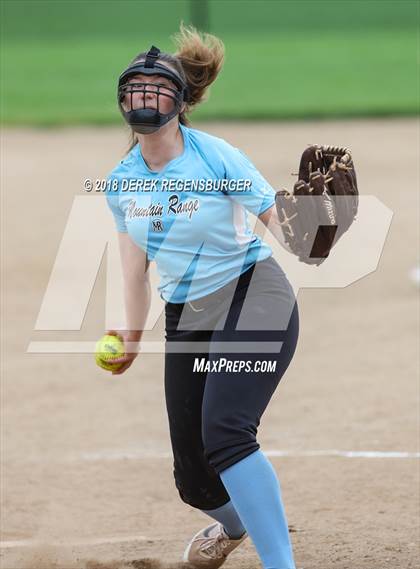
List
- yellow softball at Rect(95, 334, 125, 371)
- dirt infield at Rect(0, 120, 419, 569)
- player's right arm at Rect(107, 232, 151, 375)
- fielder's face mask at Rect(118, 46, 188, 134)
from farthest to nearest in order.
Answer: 1. dirt infield at Rect(0, 120, 419, 569)
2. yellow softball at Rect(95, 334, 125, 371)
3. player's right arm at Rect(107, 232, 151, 375)
4. fielder's face mask at Rect(118, 46, 188, 134)

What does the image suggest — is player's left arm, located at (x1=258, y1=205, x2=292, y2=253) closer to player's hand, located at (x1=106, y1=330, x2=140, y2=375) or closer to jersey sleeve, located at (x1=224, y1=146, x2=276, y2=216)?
jersey sleeve, located at (x1=224, y1=146, x2=276, y2=216)

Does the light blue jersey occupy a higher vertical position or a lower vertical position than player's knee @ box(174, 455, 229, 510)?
higher

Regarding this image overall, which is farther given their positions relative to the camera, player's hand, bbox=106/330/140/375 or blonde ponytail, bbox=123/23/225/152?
player's hand, bbox=106/330/140/375

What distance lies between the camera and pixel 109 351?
16.4 ft

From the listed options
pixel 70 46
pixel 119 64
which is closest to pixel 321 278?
pixel 119 64

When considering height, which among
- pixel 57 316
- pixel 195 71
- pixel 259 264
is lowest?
pixel 57 316

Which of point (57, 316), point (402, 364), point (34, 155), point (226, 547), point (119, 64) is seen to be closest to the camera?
point (226, 547)

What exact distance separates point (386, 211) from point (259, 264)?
8211 mm

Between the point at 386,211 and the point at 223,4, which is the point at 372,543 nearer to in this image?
the point at 386,211

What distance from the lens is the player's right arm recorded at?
16.0 feet

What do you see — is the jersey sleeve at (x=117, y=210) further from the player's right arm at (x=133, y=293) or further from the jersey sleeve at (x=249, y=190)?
the jersey sleeve at (x=249, y=190)

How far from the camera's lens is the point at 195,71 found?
4793mm

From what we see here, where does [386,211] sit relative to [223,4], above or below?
below

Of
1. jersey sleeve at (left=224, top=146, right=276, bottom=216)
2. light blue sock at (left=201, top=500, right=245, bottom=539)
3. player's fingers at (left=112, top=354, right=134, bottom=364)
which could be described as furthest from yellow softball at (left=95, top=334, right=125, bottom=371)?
jersey sleeve at (left=224, top=146, right=276, bottom=216)
